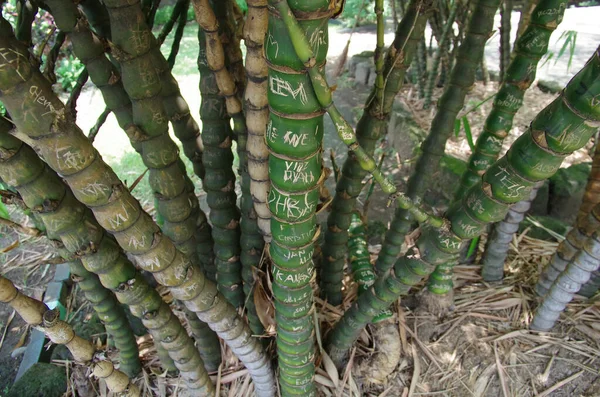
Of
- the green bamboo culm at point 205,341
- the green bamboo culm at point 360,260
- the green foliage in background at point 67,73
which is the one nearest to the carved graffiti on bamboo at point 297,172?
the green bamboo culm at point 205,341

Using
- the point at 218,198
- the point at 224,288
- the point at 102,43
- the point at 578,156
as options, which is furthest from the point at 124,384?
the point at 578,156

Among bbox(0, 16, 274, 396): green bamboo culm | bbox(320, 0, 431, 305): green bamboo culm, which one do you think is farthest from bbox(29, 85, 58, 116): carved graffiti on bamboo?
bbox(320, 0, 431, 305): green bamboo culm

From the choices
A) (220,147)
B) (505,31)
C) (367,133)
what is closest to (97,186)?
(220,147)

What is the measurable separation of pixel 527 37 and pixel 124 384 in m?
1.21

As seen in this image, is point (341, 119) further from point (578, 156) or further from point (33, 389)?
point (578, 156)

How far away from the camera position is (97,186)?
1.89 ft

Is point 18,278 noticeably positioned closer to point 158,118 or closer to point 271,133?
point 158,118

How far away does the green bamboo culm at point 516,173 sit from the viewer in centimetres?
52

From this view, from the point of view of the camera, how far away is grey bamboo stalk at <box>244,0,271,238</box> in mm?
605

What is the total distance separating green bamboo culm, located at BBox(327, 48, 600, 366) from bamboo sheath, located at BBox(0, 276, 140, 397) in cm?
63

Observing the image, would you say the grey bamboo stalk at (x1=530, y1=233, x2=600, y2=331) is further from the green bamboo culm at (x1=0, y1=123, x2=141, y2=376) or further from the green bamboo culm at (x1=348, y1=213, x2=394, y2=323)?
the green bamboo culm at (x1=0, y1=123, x2=141, y2=376)

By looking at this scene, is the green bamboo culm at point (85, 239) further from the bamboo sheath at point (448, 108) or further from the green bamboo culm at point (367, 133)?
the bamboo sheath at point (448, 108)

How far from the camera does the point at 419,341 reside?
1278 millimetres

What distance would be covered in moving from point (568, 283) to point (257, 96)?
1.00 m
